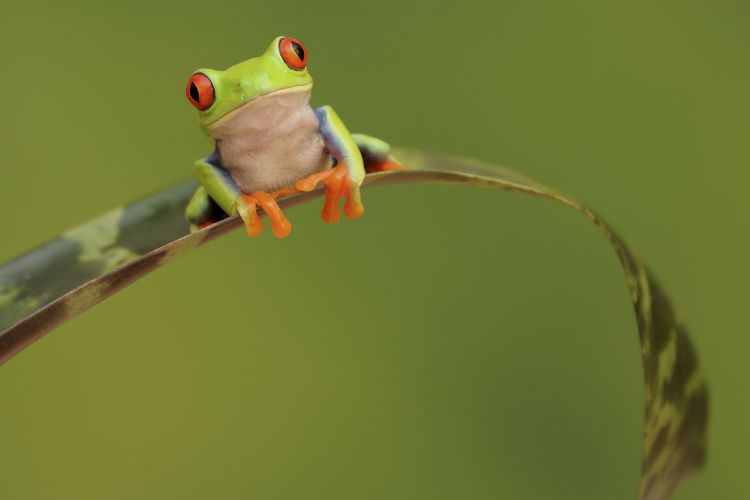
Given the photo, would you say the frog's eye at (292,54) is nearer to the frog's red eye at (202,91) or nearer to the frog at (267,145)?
the frog at (267,145)

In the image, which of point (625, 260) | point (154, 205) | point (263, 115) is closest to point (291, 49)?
point (263, 115)

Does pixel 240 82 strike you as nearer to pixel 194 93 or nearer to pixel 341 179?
pixel 194 93

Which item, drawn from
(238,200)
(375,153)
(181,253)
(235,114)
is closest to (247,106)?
(235,114)

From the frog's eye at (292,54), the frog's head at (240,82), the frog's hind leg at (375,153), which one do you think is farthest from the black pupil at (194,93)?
the frog's hind leg at (375,153)

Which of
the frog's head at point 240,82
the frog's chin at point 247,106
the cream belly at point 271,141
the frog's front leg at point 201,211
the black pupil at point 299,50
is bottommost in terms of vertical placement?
the frog's front leg at point 201,211

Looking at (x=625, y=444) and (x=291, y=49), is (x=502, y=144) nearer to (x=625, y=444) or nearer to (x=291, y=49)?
(x=625, y=444)

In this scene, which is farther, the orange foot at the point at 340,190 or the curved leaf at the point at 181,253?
the orange foot at the point at 340,190
